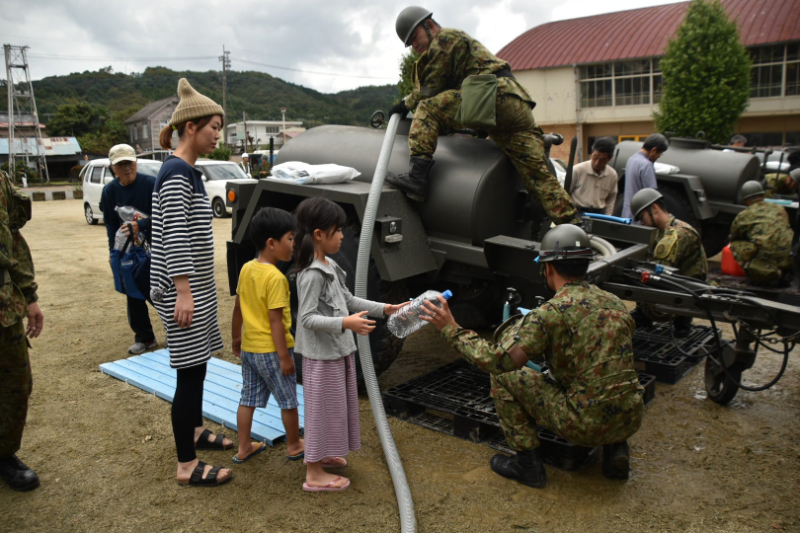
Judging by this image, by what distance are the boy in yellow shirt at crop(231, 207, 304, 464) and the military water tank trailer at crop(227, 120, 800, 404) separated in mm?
886

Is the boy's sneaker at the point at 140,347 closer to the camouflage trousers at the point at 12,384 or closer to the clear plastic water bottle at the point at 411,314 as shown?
the camouflage trousers at the point at 12,384

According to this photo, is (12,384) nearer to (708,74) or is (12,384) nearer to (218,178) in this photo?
(218,178)

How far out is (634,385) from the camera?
3.07 meters

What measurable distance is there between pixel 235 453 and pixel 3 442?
1.13m

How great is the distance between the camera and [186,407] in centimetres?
319

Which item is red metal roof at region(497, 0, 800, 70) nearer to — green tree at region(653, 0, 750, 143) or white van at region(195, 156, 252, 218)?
green tree at region(653, 0, 750, 143)

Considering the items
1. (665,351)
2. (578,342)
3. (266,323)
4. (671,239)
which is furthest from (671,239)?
(266,323)

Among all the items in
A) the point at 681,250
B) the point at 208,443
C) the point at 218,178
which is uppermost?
the point at 218,178

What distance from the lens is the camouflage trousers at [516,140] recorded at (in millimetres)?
4207

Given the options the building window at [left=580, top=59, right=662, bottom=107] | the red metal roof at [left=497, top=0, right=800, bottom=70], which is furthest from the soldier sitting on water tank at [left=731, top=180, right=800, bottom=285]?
the building window at [left=580, top=59, right=662, bottom=107]

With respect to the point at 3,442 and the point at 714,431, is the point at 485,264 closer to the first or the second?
the point at 714,431

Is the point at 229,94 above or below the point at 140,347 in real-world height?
above

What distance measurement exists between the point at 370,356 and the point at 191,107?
166cm

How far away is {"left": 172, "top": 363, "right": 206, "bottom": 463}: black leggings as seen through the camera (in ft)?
10.5
